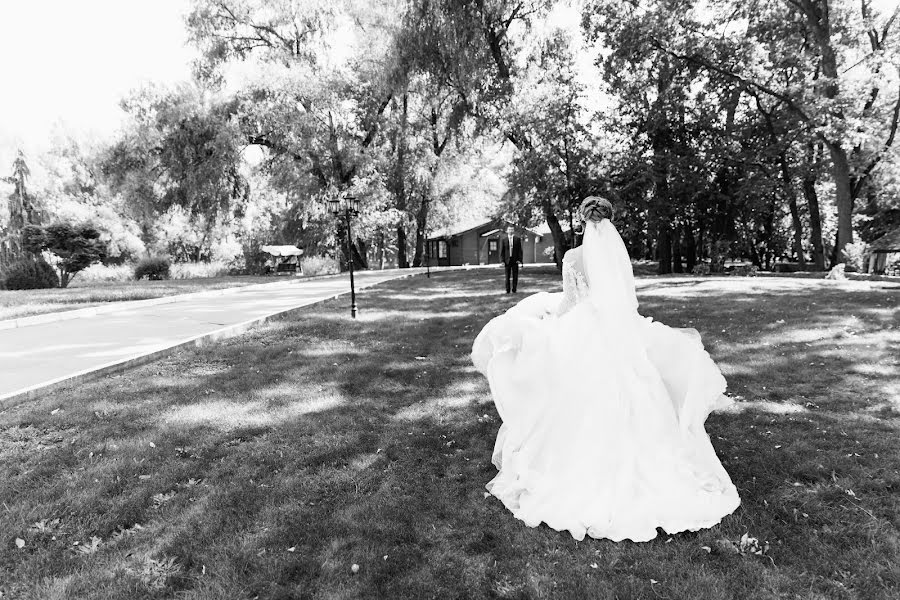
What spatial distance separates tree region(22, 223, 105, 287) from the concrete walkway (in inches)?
599

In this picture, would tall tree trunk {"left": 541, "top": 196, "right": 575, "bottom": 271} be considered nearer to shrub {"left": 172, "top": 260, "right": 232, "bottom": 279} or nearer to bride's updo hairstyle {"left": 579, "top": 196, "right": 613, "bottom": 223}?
shrub {"left": 172, "top": 260, "right": 232, "bottom": 279}

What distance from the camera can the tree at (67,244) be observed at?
23.9 metres

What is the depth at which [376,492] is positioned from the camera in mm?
3775

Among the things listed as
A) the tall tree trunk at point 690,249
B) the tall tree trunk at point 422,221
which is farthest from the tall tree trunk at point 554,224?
the tall tree trunk at point 422,221

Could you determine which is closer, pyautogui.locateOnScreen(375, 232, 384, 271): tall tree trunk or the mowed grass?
the mowed grass

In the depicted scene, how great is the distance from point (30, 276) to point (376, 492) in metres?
21.2

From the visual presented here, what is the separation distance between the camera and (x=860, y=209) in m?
29.7

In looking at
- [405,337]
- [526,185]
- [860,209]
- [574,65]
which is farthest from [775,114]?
[405,337]

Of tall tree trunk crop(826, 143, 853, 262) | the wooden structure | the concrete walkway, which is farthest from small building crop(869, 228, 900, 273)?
the wooden structure

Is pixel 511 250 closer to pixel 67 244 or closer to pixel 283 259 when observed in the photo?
pixel 67 244

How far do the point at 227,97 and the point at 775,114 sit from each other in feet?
86.4

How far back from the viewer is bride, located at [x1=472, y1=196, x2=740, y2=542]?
129 inches

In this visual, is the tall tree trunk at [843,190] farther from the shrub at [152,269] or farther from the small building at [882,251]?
the shrub at [152,269]

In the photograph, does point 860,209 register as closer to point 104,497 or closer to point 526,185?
point 526,185
